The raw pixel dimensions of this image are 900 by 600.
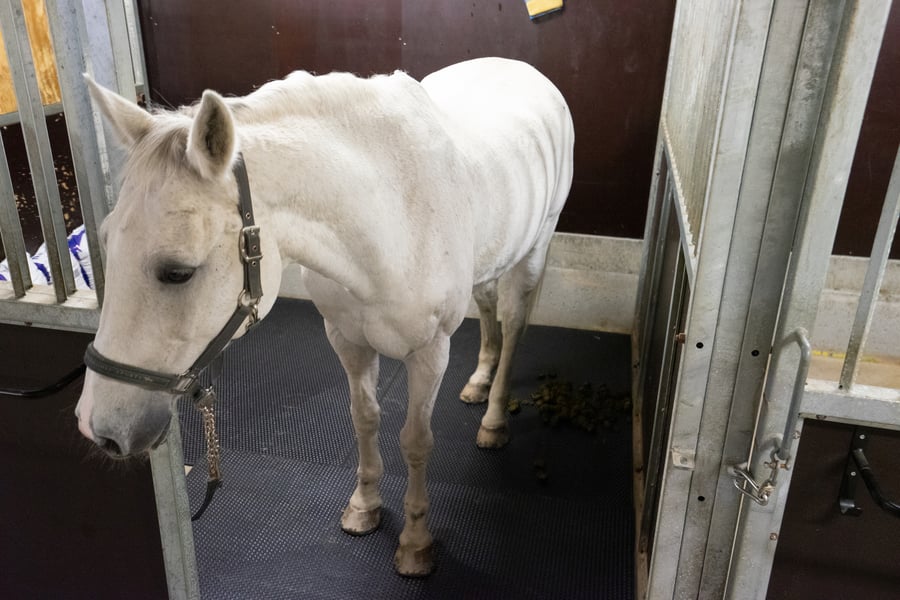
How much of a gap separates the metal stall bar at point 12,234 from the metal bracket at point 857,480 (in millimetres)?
1421

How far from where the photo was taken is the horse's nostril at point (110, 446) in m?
1.00

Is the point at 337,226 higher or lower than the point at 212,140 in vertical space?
lower

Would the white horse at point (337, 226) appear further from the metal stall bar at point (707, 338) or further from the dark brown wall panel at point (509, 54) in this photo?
the dark brown wall panel at point (509, 54)

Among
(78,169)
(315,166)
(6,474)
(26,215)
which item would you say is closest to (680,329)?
(315,166)

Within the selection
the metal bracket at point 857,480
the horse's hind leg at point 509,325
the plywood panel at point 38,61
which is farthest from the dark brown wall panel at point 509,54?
the metal bracket at point 857,480

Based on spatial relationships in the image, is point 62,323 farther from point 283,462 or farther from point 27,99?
point 283,462

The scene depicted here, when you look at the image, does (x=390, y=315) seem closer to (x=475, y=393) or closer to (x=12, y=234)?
(x=12, y=234)

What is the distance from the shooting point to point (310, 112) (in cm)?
114

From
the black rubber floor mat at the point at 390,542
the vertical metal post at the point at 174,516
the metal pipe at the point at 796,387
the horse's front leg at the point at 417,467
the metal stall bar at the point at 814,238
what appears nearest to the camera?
the metal stall bar at the point at 814,238

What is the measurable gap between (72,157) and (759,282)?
1174 mm

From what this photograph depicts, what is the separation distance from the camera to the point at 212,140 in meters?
0.91

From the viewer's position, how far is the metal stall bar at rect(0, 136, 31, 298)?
116 cm

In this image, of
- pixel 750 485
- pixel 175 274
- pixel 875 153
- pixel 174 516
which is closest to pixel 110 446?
pixel 175 274

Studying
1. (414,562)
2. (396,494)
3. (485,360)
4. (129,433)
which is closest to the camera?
(129,433)
